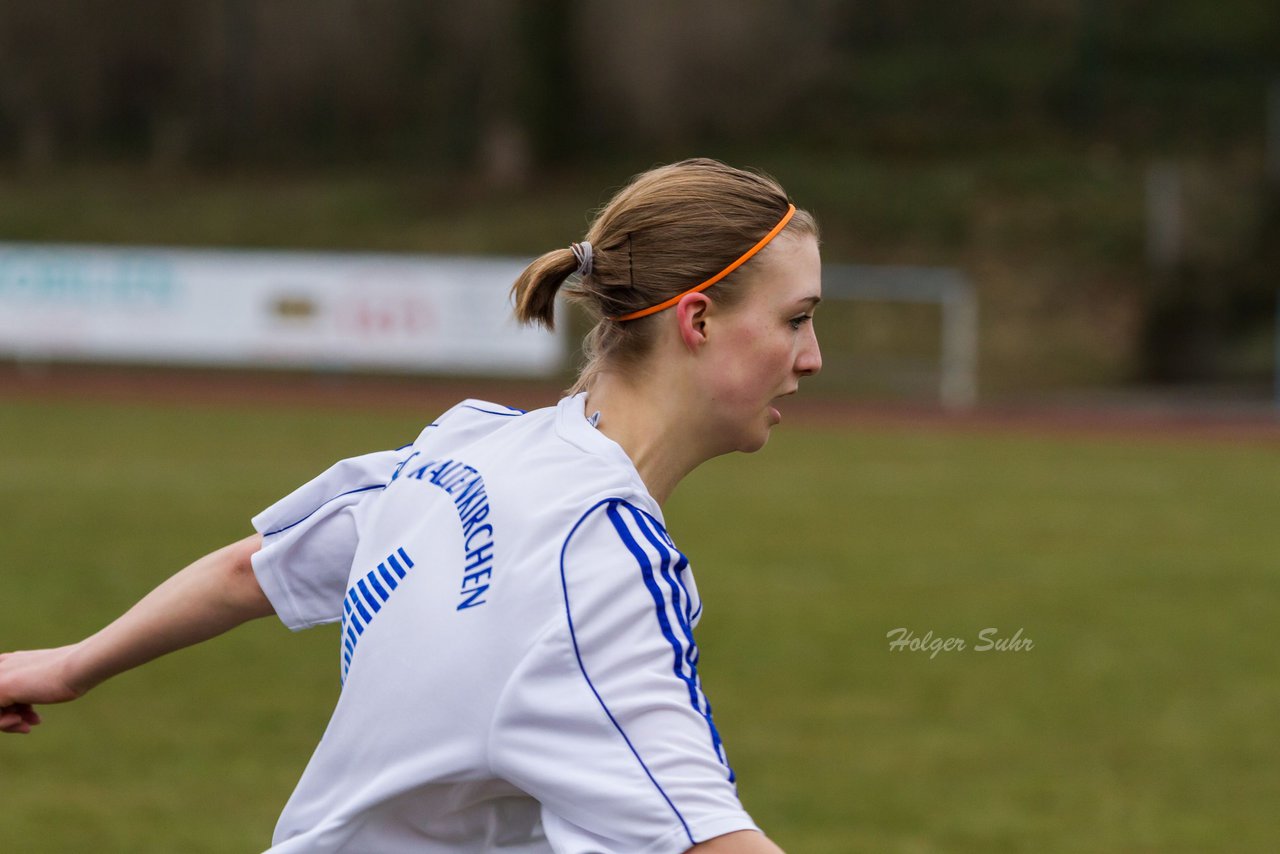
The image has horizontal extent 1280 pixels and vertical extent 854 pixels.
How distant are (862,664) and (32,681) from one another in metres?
5.59

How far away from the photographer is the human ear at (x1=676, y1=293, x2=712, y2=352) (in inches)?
79.0

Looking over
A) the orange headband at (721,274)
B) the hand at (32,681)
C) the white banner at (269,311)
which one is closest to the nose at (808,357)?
the orange headband at (721,274)

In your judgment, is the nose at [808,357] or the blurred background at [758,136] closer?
the nose at [808,357]

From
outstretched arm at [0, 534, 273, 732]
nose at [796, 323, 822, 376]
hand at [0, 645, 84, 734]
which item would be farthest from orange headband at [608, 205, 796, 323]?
hand at [0, 645, 84, 734]

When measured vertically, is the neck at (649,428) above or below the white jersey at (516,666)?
above

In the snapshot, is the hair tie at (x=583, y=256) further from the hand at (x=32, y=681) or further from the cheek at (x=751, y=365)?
the hand at (x=32, y=681)

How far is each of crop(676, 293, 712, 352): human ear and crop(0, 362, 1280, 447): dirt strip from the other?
57.4 feet

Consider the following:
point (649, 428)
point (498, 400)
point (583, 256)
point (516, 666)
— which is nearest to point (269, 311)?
point (498, 400)

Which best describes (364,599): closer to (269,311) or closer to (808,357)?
(808,357)

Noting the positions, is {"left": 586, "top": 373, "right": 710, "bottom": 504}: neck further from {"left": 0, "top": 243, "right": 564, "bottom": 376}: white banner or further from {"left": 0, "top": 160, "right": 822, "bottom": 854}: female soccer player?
{"left": 0, "top": 243, "right": 564, "bottom": 376}: white banner

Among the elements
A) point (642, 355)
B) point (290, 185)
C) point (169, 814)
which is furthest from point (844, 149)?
point (642, 355)

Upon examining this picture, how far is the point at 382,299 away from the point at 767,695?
→ 15.6 m

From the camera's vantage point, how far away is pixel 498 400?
2055 cm

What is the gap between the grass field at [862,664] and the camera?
538 cm
